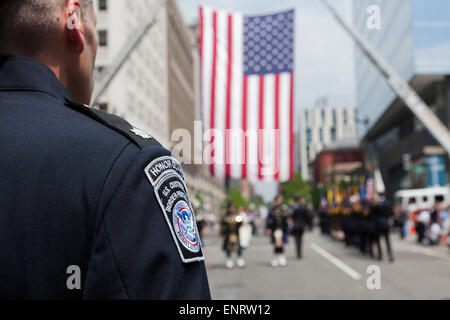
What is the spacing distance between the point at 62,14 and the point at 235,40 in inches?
405

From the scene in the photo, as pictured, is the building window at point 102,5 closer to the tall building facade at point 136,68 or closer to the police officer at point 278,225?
the tall building facade at point 136,68

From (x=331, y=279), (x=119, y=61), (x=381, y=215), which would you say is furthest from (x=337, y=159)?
(x=119, y=61)

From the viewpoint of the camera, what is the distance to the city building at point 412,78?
33625 millimetres

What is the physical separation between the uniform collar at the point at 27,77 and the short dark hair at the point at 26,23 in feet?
0.11

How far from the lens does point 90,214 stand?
1.13 metres

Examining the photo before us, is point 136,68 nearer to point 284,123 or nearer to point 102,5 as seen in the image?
point 102,5

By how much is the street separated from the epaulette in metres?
6.85

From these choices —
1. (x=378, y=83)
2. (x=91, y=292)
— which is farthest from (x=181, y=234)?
(x=378, y=83)

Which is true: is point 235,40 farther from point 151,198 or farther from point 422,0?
point 422,0

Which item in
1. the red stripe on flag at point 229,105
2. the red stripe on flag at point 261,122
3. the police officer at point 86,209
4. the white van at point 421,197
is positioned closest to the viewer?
the police officer at point 86,209

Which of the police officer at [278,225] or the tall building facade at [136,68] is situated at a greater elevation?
the tall building facade at [136,68]

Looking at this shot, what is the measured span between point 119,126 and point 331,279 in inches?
425

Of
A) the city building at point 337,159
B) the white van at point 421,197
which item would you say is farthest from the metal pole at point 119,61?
the city building at point 337,159

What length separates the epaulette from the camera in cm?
119
